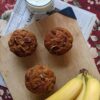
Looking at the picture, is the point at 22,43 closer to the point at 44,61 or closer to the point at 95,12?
the point at 44,61

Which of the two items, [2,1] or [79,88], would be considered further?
[2,1]

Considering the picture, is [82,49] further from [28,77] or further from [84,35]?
[28,77]

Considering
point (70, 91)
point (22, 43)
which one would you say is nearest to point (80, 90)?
point (70, 91)

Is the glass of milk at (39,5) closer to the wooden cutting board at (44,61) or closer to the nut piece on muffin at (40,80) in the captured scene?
the wooden cutting board at (44,61)

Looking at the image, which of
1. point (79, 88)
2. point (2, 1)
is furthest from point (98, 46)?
point (2, 1)

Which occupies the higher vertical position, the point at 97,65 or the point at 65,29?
the point at 65,29

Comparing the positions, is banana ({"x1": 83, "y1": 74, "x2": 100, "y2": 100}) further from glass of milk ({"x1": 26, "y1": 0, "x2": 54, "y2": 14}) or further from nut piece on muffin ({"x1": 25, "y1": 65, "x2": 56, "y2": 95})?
glass of milk ({"x1": 26, "y1": 0, "x2": 54, "y2": 14})

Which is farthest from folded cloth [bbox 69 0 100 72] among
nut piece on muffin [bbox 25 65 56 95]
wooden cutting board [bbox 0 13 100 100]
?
nut piece on muffin [bbox 25 65 56 95]

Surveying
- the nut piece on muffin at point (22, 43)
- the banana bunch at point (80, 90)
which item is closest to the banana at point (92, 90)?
the banana bunch at point (80, 90)
